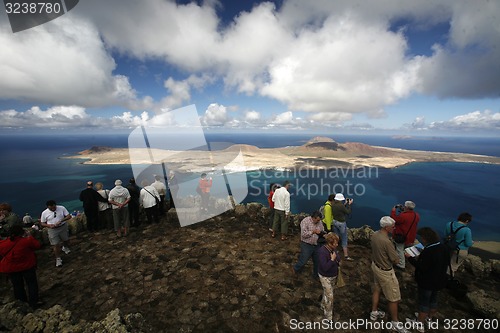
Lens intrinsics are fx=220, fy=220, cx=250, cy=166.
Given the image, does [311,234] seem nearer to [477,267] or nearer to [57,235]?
[477,267]

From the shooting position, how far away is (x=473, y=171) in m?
150

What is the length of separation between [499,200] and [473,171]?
258 feet

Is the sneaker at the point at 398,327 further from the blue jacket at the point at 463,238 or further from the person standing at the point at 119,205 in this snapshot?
the person standing at the point at 119,205

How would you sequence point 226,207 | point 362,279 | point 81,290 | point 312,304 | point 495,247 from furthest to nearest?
point 495,247
point 226,207
point 362,279
point 81,290
point 312,304

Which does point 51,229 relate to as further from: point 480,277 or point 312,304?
point 480,277

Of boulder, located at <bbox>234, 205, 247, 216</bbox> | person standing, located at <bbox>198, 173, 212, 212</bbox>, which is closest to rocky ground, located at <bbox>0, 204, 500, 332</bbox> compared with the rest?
boulder, located at <bbox>234, 205, 247, 216</bbox>

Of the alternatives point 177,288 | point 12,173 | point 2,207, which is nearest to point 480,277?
point 177,288

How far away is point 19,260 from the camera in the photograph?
4898 millimetres

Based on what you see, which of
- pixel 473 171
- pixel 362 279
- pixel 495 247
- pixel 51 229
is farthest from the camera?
pixel 473 171

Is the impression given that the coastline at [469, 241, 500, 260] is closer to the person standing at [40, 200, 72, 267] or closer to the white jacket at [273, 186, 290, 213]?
the white jacket at [273, 186, 290, 213]

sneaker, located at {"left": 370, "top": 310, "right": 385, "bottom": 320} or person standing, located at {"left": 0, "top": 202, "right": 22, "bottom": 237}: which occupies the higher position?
person standing, located at {"left": 0, "top": 202, "right": 22, "bottom": 237}

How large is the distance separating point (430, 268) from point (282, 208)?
467cm

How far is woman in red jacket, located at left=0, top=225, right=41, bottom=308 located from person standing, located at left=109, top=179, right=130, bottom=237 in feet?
11.0

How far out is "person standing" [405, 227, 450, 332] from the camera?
4410 millimetres
